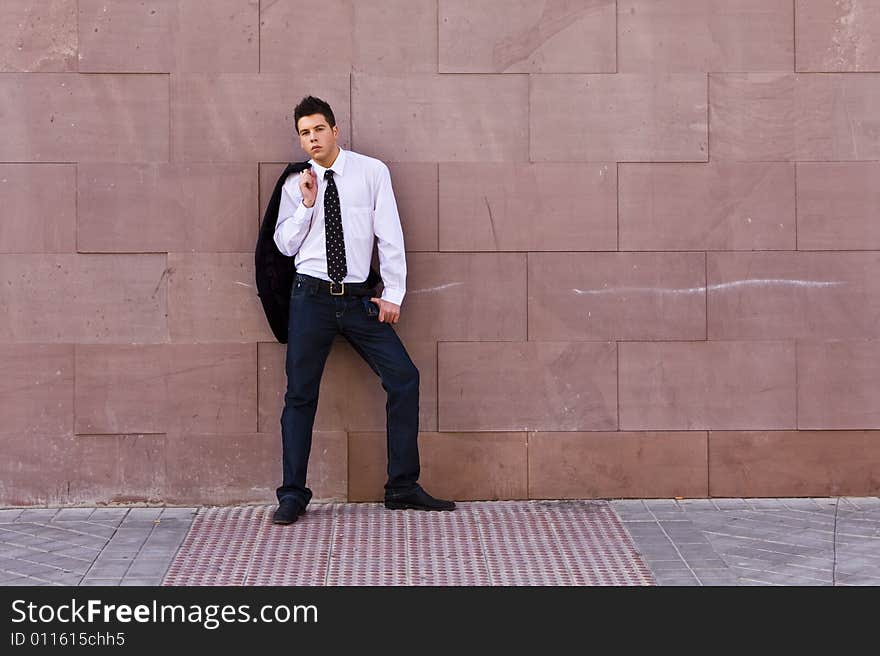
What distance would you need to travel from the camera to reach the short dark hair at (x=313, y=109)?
688 cm

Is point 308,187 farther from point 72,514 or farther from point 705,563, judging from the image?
point 705,563

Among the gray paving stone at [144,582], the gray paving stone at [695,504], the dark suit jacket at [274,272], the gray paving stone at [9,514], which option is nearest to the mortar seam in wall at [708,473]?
the gray paving stone at [695,504]

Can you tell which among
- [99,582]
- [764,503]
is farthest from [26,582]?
[764,503]

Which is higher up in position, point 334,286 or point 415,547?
point 334,286

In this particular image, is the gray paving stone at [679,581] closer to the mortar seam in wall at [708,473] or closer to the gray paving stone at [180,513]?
→ the mortar seam in wall at [708,473]

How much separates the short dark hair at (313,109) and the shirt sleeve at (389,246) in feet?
1.42

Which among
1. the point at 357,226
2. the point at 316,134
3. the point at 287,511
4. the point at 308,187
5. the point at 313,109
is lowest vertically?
the point at 287,511

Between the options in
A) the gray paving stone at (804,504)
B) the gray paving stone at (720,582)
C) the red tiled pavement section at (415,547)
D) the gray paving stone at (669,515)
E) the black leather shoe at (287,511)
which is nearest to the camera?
the gray paving stone at (720,582)

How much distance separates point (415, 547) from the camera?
A: 21.5 feet

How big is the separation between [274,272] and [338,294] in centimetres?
43

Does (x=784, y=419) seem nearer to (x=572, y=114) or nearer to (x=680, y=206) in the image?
(x=680, y=206)

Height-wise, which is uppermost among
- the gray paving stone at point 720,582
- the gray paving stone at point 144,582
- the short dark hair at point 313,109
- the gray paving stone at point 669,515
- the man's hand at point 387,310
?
A: the short dark hair at point 313,109

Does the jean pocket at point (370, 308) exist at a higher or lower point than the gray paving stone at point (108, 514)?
higher

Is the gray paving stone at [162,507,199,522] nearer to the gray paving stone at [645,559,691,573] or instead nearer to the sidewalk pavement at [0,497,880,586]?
the sidewalk pavement at [0,497,880,586]
